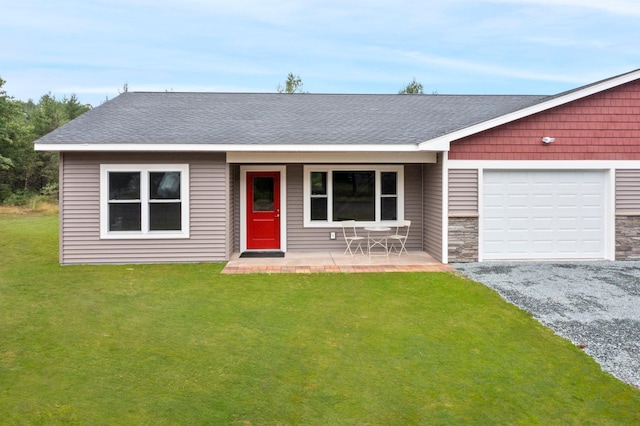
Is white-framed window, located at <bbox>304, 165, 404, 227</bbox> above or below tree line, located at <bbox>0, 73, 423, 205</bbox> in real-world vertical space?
below

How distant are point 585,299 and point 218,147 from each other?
262 inches

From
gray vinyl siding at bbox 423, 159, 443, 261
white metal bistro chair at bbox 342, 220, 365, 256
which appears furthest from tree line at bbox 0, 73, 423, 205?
gray vinyl siding at bbox 423, 159, 443, 261

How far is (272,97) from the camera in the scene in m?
13.7

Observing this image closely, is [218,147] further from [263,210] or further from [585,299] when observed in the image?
[585,299]

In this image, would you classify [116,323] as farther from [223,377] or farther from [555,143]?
[555,143]

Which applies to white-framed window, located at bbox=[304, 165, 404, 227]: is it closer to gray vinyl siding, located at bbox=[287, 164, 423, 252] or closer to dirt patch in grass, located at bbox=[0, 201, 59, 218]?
gray vinyl siding, located at bbox=[287, 164, 423, 252]

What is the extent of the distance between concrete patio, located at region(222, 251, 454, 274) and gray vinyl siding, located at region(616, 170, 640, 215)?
395cm

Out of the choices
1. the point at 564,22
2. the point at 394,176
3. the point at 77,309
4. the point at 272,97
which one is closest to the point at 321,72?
the point at 564,22

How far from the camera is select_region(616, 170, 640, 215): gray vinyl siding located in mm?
9594

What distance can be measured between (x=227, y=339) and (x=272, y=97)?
9812mm

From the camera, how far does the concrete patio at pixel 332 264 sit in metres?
8.76

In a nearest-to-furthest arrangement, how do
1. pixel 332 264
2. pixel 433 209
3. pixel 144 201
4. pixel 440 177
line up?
pixel 332 264, pixel 144 201, pixel 440 177, pixel 433 209

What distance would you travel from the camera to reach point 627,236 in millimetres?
9648

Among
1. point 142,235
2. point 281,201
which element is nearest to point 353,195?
point 281,201
